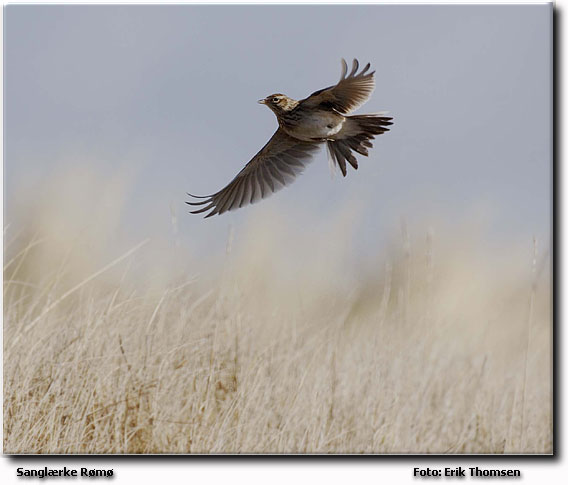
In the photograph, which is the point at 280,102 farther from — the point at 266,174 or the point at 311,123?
the point at 266,174

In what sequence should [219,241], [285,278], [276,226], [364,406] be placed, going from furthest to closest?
1. [276,226]
2. [285,278]
3. [219,241]
4. [364,406]

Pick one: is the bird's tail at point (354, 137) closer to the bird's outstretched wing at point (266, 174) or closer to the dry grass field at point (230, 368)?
the bird's outstretched wing at point (266, 174)

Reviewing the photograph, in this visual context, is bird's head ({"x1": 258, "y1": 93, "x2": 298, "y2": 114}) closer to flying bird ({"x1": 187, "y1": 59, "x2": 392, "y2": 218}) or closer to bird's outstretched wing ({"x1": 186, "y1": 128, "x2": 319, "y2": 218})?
flying bird ({"x1": 187, "y1": 59, "x2": 392, "y2": 218})

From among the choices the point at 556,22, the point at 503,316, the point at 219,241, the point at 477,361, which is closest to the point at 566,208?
the point at 556,22

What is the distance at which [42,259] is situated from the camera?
4562mm

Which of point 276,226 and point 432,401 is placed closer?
point 432,401

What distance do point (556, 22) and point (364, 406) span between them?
167cm

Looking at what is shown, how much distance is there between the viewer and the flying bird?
299cm

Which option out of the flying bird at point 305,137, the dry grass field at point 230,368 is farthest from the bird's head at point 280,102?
the dry grass field at point 230,368

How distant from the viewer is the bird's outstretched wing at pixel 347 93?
288cm

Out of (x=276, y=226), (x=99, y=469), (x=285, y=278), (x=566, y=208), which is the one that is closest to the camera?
(x=99, y=469)

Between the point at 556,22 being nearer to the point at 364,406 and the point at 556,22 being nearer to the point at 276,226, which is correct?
the point at 364,406

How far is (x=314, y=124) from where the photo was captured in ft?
10.3

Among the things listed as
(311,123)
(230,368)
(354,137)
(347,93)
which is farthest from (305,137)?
(230,368)
